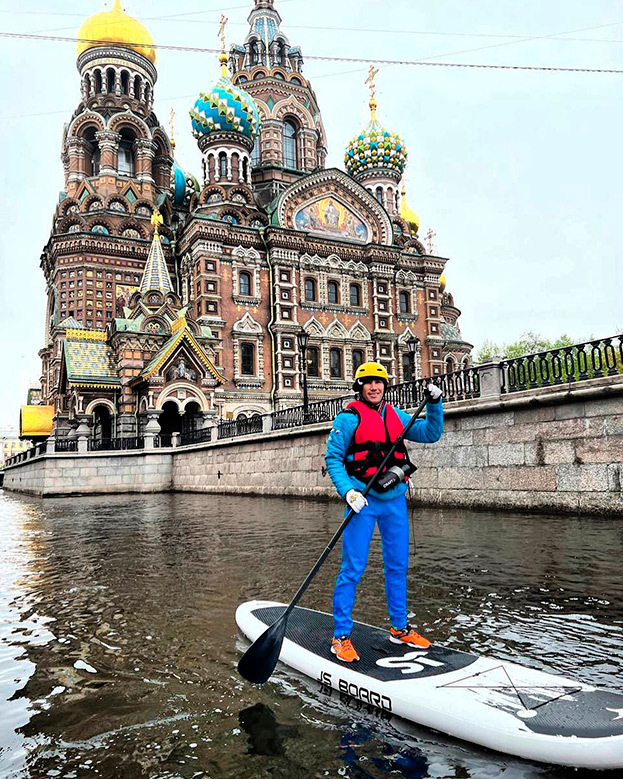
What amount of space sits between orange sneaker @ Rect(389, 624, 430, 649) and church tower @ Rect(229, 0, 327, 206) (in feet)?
129

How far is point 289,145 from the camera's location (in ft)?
145

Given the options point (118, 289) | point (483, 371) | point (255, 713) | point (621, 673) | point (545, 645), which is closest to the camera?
point (255, 713)

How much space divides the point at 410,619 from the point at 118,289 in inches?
1467

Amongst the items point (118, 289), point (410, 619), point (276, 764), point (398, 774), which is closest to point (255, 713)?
point (276, 764)

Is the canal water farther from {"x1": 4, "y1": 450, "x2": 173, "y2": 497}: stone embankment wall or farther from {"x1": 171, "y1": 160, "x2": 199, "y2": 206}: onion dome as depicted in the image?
{"x1": 171, "y1": 160, "x2": 199, "y2": 206}: onion dome

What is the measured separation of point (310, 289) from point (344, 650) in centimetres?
3390

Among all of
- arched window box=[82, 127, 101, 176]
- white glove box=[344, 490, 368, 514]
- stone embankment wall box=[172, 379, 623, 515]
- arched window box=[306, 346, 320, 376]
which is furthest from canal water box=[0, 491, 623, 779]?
arched window box=[82, 127, 101, 176]

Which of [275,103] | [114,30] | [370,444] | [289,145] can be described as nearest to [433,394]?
[370,444]

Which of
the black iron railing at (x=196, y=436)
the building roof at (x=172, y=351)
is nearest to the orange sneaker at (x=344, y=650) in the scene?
the black iron railing at (x=196, y=436)

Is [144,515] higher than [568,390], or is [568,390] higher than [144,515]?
[568,390]

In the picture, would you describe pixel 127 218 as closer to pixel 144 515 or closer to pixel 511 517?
pixel 144 515

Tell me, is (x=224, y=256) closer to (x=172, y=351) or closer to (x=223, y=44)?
(x=172, y=351)

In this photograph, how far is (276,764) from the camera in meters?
2.98

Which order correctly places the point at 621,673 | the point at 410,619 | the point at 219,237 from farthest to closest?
1. the point at 219,237
2. the point at 410,619
3. the point at 621,673
